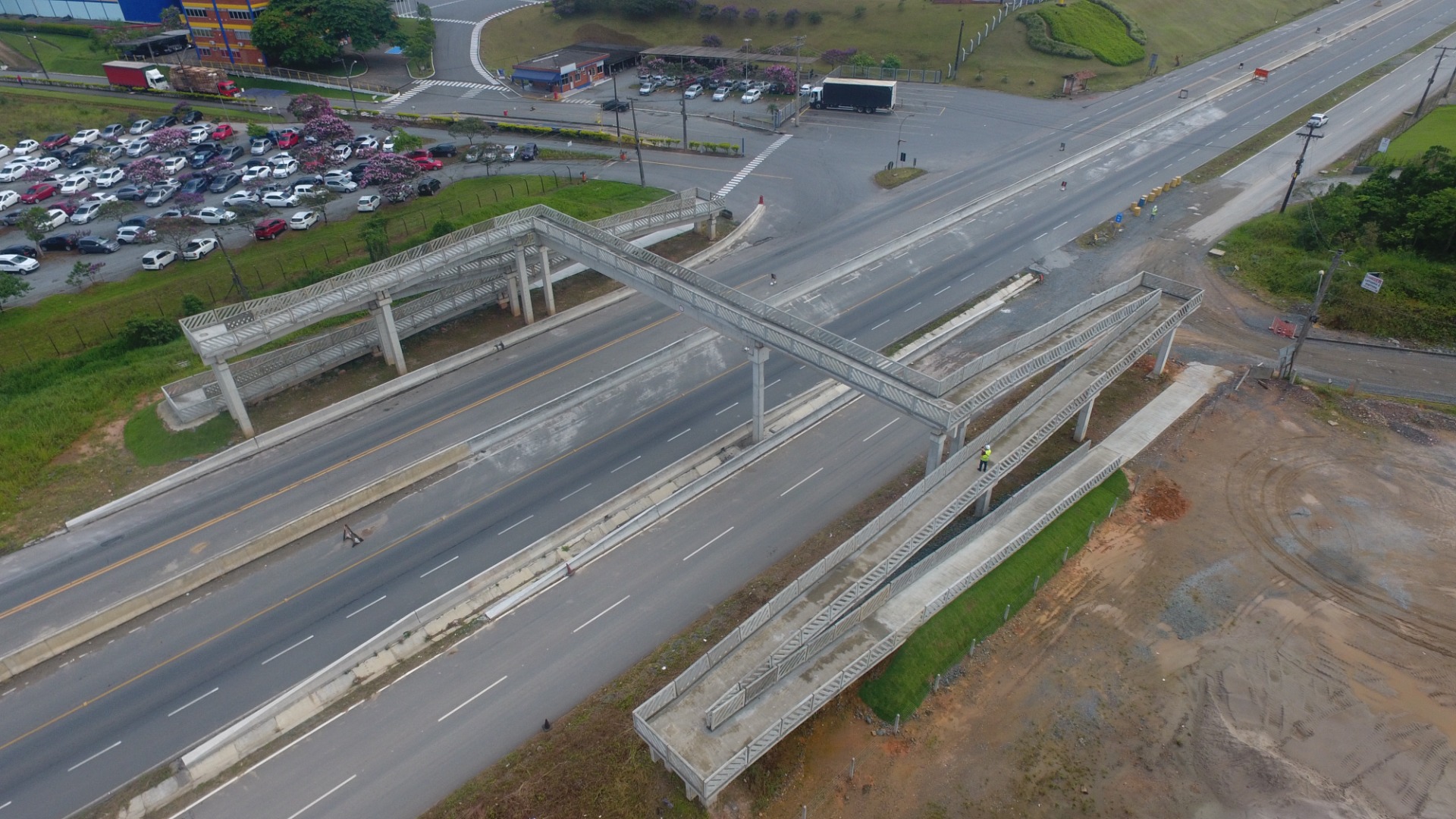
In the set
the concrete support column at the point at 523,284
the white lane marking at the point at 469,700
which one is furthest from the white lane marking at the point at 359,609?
the concrete support column at the point at 523,284

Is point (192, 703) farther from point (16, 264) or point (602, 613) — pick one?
point (16, 264)

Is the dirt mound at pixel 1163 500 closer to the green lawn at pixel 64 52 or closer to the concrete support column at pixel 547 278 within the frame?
the concrete support column at pixel 547 278

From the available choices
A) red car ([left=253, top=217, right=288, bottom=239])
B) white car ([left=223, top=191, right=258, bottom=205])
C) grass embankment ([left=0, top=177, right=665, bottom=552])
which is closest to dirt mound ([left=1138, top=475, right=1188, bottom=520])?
grass embankment ([left=0, top=177, right=665, bottom=552])

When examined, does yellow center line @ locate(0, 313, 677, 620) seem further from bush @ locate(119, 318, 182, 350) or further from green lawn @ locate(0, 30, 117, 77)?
green lawn @ locate(0, 30, 117, 77)

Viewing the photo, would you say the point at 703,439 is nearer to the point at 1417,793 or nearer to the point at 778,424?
the point at 778,424

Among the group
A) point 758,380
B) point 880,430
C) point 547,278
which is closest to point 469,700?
point 758,380

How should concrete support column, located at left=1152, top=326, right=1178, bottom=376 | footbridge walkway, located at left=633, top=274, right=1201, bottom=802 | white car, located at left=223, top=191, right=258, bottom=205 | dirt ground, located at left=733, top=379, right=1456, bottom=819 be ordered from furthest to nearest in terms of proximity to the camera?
white car, located at left=223, top=191, right=258, bottom=205 → concrete support column, located at left=1152, top=326, right=1178, bottom=376 → dirt ground, located at left=733, top=379, right=1456, bottom=819 → footbridge walkway, located at left=633, top=274, right=1201, bottom=802
